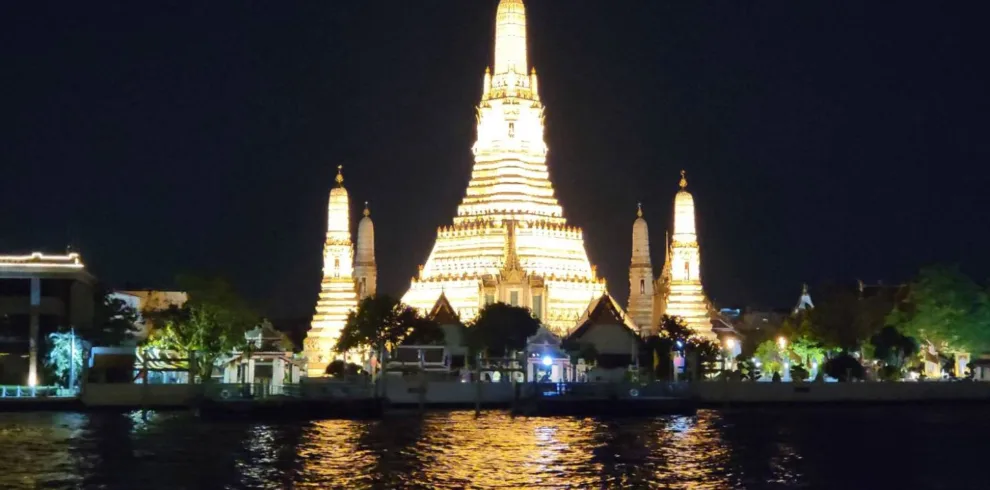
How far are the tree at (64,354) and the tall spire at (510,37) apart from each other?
1316 inches

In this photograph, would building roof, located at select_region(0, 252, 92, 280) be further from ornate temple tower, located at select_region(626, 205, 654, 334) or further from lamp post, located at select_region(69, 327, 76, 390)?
ornate temple tower, located at select_region(626, 205, 654, 334)

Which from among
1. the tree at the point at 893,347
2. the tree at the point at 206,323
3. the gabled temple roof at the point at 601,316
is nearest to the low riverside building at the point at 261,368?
the tree at the point at 206,323

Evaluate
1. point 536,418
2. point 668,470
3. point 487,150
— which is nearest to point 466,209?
point 487,150

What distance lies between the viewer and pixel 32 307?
89188 millimetres

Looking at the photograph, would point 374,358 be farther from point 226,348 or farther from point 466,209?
point 466,209

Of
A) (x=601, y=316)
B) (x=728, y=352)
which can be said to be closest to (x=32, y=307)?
(x=601, y=316)

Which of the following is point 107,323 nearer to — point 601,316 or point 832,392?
point 601,316

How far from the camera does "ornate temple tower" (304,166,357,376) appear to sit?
107500mm

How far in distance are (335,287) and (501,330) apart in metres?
15.2

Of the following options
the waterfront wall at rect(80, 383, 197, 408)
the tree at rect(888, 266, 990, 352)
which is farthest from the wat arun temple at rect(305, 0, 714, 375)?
the waterfront wall at rect(80, 383, 197, 408)

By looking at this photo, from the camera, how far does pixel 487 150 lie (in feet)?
362

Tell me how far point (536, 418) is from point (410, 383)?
29.2 feet

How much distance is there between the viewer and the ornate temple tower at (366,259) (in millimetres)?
111938

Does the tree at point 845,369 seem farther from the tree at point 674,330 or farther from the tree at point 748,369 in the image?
the tree at point 674,330
